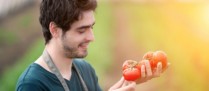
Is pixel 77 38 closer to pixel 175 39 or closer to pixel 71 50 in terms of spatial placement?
pixel 71 50

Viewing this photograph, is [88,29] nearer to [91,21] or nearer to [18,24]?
[91,21]

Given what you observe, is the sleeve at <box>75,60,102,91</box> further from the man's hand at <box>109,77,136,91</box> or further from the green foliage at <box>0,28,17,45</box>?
the green foliage at <box>0,28,17,45</box>

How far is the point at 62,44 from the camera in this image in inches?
58.8

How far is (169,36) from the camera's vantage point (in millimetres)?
3068

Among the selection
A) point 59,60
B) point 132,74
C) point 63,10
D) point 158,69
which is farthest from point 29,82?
point 158,69

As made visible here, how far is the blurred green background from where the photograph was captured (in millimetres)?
3041

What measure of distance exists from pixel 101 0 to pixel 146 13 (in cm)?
33

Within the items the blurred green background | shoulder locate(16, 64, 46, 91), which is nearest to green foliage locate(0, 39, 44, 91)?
the blurred green background

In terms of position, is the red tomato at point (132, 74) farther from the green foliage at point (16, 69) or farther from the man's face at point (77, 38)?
the green foliage at point (16, 69)

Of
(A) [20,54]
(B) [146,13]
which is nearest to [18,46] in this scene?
(A) [20,54]

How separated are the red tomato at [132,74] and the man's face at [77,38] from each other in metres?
0.19

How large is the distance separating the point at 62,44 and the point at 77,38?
0.06 m

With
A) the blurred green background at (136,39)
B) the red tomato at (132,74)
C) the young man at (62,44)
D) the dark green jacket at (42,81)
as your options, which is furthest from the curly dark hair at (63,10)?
the blurred green background at (136,39)

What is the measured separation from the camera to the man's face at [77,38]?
1481 millimetres
